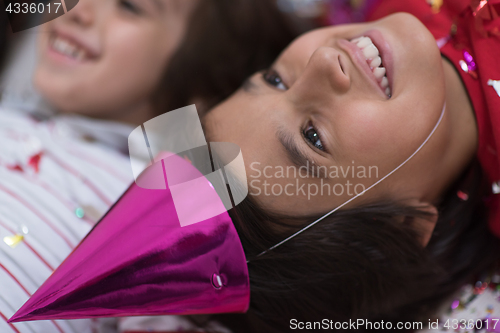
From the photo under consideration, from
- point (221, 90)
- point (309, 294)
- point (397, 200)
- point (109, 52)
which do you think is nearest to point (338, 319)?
point (309, 294)

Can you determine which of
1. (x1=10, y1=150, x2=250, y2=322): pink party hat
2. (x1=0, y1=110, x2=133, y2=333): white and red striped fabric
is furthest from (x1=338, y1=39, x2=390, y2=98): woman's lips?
(x1=0, y1=110, x2=133, y2=333): white and red striped fabric

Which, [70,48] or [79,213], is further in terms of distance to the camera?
[70,48]

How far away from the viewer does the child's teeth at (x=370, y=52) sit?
2.72 ft

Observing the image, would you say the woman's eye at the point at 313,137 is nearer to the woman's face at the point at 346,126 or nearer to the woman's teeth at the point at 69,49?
the woman's face at the point at 346,126

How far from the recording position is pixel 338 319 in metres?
0.99

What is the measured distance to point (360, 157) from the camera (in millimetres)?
767

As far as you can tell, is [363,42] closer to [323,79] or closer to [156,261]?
[323,79]

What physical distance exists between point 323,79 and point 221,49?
29.8 inches

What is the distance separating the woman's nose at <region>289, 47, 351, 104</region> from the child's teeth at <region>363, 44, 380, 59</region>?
0.06 metres

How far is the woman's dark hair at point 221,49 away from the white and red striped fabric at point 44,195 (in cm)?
28

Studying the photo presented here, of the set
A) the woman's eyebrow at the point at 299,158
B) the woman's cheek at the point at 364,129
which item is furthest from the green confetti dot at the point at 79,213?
the woman's cheek at the point at 364,129

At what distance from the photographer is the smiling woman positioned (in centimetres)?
77

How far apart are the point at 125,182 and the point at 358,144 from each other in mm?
701

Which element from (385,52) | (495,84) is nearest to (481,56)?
(495,84)
